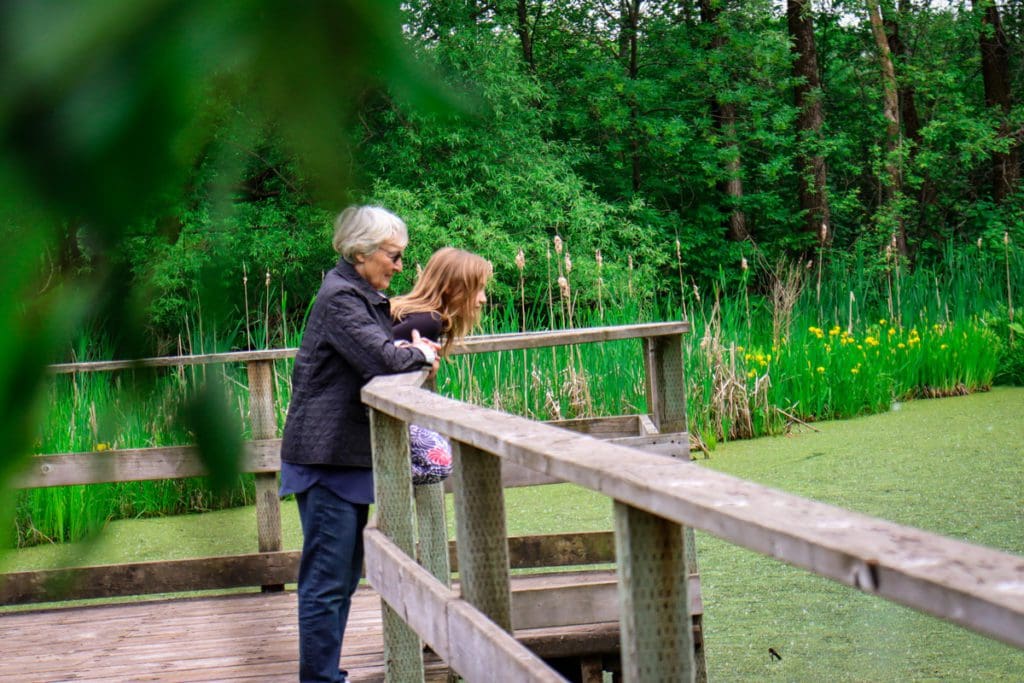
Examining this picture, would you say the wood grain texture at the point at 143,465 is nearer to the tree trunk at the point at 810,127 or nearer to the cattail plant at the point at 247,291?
the cattail plant at the point at 247,291

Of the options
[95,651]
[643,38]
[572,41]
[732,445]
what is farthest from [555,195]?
[732,445]

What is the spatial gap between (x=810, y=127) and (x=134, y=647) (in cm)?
1016

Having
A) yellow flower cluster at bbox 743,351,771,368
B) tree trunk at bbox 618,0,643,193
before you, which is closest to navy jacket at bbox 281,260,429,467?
tree trunk at bbox 618,0,643,193

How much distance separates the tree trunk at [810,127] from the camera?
11.6 metres

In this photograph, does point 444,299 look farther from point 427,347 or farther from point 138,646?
point 138,646

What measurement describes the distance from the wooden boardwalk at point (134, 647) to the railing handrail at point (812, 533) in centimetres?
126

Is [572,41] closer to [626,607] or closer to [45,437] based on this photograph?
[45,437]

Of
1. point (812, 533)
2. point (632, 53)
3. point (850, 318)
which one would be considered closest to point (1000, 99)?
point (850, 318)

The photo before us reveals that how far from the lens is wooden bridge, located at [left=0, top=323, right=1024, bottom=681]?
20.1 inches

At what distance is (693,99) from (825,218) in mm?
4774

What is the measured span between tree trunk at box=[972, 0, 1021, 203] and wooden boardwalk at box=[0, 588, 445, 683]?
1119 centimetres

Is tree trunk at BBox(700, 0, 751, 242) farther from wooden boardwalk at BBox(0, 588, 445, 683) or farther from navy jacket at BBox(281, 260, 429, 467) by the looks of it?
navy jacket at BBox(281, 260, 429, 467)

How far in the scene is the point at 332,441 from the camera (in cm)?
237

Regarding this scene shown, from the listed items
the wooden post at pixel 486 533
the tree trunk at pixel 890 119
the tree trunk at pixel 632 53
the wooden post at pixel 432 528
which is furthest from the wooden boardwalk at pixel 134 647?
the tree trunk at pixel 890 119
